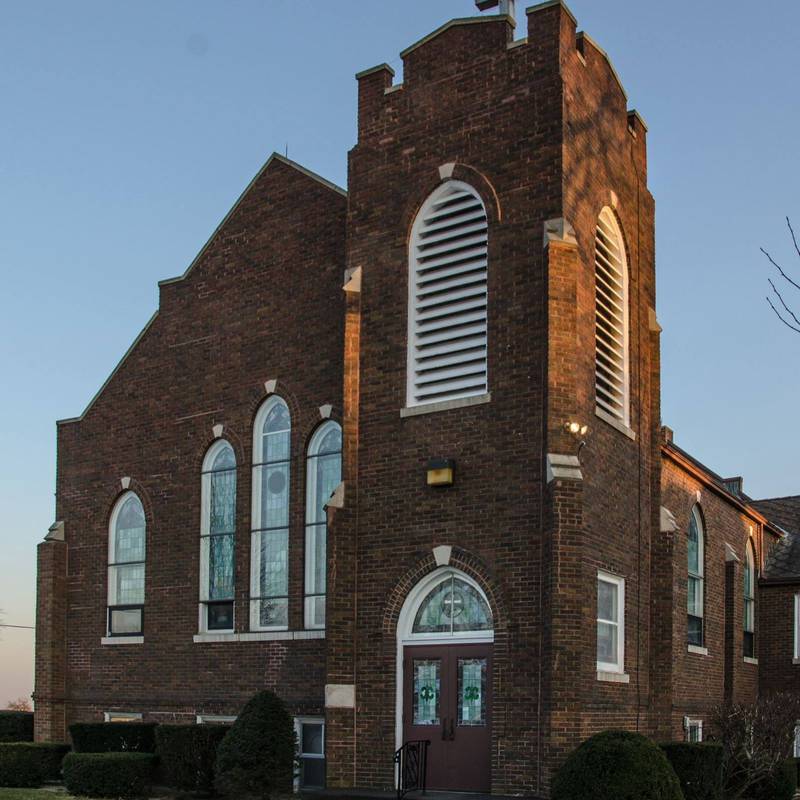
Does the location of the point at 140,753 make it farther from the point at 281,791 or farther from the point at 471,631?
the point at 471,631

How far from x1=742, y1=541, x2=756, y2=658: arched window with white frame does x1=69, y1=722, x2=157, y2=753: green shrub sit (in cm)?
1379

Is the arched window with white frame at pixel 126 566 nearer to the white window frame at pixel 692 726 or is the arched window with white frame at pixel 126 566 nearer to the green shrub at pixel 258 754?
the green shrub at pixel 258 754

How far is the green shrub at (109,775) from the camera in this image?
20.2 metres

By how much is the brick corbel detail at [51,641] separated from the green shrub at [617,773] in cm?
1258

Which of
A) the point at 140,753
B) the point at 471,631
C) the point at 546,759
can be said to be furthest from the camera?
the point at 140,753

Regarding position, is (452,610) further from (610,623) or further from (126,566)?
(126,566)

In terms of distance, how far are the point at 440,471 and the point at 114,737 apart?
8148mm

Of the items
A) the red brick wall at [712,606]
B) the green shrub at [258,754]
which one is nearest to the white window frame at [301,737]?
the green shrub at [258,754]

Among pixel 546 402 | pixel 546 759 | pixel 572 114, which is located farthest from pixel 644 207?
pixel 546 759

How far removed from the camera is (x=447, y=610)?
1888 centimetres

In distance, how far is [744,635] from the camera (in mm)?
28766

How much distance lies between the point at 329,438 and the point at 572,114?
691 centimetres

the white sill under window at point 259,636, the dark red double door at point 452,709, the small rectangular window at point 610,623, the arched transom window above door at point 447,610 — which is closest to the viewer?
the dark red double door at point 452,709

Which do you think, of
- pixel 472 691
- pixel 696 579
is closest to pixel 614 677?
pixel 472 691
